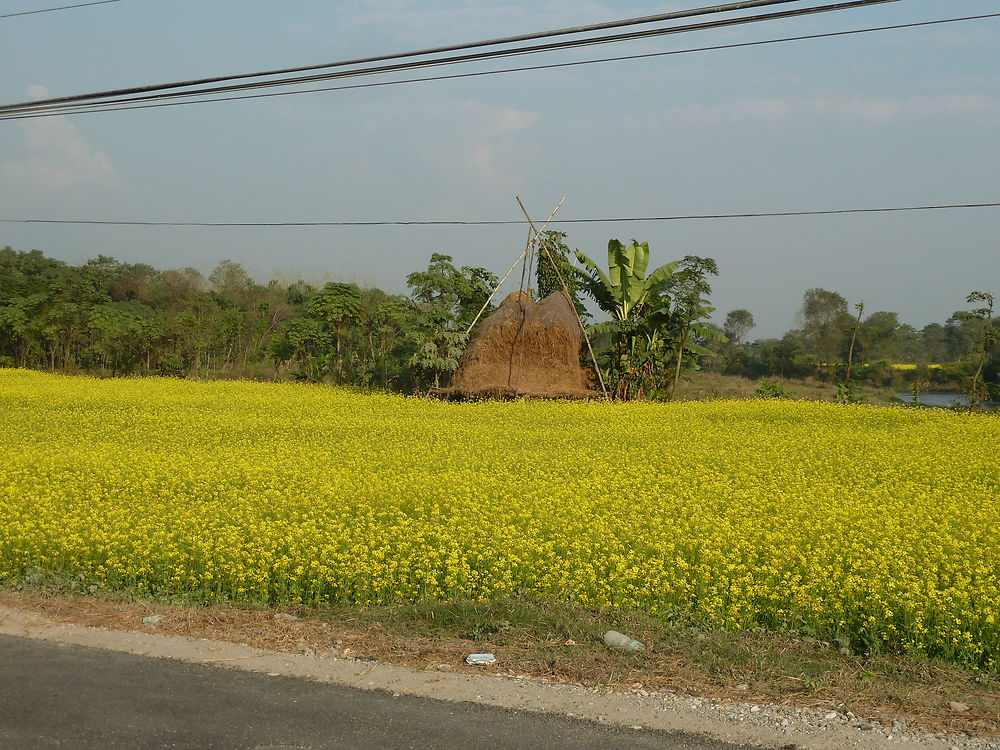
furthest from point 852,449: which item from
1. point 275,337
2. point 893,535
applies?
point 275,337

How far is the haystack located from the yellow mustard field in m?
6.51

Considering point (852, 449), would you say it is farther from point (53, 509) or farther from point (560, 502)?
point (53, 509)

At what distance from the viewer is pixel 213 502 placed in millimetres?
9320

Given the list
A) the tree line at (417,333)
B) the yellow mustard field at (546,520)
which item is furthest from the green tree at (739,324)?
the yellow mustard field at (546,520)

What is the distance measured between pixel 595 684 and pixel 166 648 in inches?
118

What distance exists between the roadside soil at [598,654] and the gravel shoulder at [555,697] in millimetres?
67

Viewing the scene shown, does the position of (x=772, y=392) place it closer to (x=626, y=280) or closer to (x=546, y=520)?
(x=626, y=280)

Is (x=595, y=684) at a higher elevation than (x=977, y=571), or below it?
below

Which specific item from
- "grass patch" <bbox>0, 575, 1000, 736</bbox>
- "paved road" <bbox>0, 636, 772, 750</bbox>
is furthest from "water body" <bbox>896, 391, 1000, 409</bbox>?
"paved road" <bbox>0, 636, 772, 750</bbox>

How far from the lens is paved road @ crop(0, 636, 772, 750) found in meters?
4.68

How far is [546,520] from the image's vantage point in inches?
348

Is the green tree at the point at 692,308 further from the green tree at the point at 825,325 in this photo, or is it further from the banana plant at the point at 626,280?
the green tree at the point at 825,325

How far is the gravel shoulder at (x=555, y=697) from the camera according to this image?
4938 mm

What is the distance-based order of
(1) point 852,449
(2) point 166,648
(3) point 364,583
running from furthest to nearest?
(1) point 852,449
(3) point 364,583
(2) point 166,648
